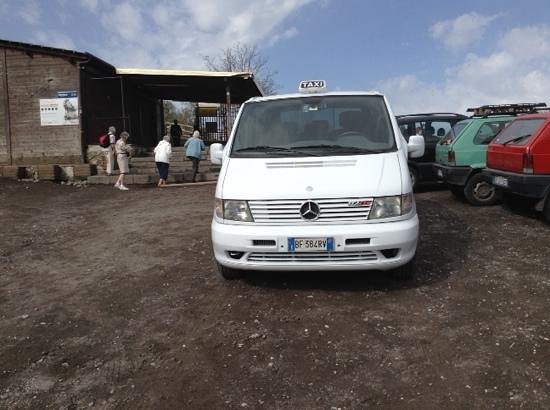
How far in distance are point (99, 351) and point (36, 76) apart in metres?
14.7

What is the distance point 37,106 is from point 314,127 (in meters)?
13.6

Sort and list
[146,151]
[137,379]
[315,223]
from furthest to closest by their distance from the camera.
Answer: [146,151] → [315,223] → [137,379]

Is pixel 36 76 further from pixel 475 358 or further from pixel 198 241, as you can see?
pixel 475 358

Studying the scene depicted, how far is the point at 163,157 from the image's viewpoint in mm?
14320

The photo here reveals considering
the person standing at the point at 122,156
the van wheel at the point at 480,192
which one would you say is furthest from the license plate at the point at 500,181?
the person standing at the point at 122,156

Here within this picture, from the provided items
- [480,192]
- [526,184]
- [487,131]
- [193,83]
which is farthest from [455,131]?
[193,83]

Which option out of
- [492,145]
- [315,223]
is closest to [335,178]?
[315,223]

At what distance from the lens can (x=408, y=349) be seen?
3.78 metres

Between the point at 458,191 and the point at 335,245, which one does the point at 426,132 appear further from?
the point at 335,245

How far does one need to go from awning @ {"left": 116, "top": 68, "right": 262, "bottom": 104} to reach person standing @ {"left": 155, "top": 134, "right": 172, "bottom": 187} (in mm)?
3313

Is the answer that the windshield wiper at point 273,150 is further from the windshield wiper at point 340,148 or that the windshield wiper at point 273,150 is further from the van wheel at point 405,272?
the van wheel at point 405,272

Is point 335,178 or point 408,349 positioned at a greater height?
point 335,178

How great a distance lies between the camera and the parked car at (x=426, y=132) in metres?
11.5

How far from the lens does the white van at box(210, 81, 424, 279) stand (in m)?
4.55
